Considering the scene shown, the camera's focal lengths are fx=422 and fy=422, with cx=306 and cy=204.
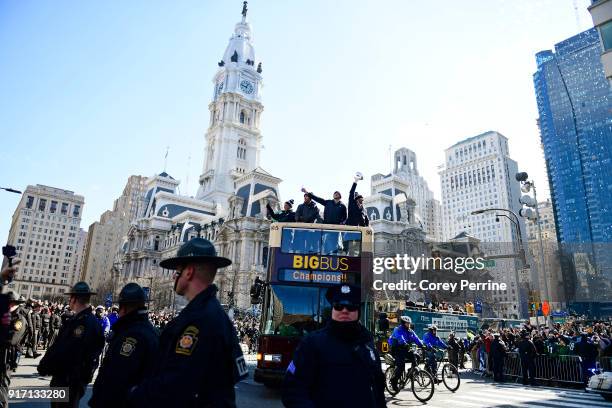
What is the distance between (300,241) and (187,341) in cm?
934

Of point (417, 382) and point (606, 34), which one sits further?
point (606, 34)

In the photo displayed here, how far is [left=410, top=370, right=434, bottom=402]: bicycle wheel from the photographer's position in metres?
10.8

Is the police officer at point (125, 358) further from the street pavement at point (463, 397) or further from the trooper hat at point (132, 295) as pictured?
the street pavement at point (463, 397)

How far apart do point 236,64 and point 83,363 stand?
99.7 m

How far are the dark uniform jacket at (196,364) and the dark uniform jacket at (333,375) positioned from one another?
0.75m

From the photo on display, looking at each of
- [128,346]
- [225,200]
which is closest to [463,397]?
[128,346]

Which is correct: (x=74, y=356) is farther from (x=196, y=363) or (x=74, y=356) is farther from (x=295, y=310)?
(x=295, y=310)

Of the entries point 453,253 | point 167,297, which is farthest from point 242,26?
point 453,253

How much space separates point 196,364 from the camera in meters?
2.53

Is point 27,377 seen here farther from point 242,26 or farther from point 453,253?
point 242,26

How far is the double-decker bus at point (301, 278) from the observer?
1107cm

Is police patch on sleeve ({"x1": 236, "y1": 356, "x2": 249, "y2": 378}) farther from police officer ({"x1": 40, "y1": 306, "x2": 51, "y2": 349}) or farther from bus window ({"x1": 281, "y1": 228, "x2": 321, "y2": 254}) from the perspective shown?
police officer ({"x1": 40, "y1": 306, "x2": 51, "y2": 349})

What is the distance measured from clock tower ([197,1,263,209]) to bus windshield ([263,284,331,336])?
75096 millimetres

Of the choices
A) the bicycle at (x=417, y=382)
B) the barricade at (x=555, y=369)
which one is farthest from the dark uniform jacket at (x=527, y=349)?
the bicycle at (x=417, y=382)
